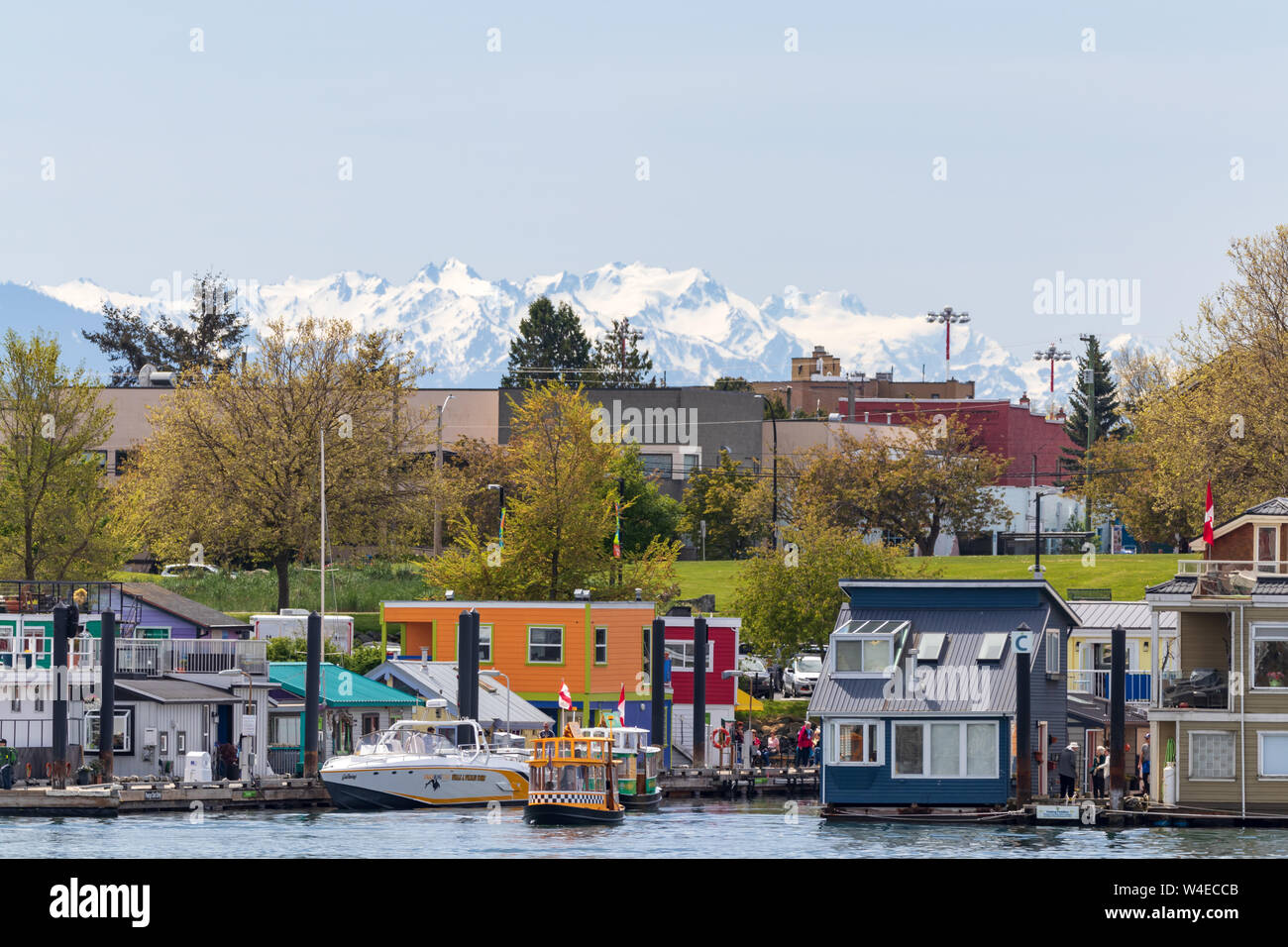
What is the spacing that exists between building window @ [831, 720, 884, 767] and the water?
7.01 ft

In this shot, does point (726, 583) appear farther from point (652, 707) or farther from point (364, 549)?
point (652, 707)

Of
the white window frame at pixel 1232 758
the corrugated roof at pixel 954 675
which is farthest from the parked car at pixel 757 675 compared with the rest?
the white window frame at pixel 1232 758

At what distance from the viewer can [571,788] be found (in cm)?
5172

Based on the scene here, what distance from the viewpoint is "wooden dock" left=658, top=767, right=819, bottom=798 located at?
64.0 metres

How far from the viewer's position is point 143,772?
58188 millimetres

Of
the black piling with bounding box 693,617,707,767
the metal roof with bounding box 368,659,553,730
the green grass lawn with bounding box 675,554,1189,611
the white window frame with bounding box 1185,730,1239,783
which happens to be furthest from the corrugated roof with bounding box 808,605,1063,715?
the green grass lawn with bounding box 675,554,1189,611

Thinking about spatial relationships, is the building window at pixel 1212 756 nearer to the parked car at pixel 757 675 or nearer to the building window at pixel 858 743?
the building window at pixel 858 743

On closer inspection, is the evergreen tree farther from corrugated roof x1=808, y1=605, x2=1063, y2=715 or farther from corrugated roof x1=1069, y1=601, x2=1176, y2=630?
corrugated roof x1=808, y1=605, x2=1063, y2=715

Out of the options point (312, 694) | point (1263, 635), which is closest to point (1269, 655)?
point (1263, 635)

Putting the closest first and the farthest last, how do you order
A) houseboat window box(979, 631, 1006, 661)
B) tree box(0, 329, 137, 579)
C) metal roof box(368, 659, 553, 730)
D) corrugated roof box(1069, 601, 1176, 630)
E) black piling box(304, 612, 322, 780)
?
houseboat window box(979, 631, 1006, 661) < black piling box(304, 612, 322, 780) < metal roof box(368, 659, 553, 730) < corrugated roof box(1069, 601, 1176, 630) < tree box(0, 329, 137, 579)

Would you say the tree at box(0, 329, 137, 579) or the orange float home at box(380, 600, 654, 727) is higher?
the tree at box(0, 329, 137, 579)

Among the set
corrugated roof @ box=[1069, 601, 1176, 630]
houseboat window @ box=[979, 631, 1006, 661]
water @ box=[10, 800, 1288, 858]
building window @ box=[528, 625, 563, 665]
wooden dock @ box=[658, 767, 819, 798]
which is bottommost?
wooden dock @ box=[658, 767, 819, 798]

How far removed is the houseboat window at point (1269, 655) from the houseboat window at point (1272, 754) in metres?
1.41

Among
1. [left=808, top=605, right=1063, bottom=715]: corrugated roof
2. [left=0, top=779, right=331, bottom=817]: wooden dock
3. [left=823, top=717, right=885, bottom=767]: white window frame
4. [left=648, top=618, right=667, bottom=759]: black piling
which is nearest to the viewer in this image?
[left=0, top=779, right=331, bottom=817]: wooden dock
